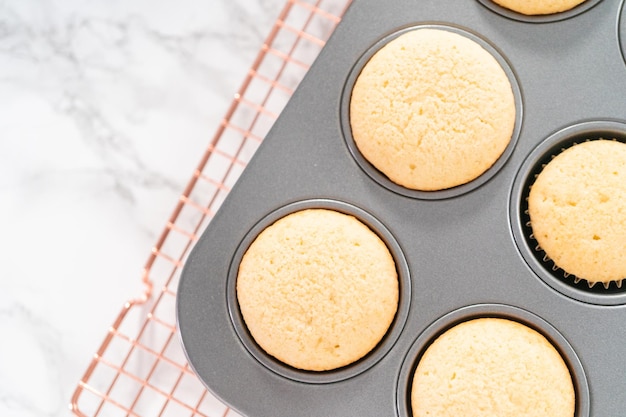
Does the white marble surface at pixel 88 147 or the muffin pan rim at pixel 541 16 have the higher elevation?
the muffin pan rim at pixel 541 16

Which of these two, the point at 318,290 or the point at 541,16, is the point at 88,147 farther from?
the point at 541,16

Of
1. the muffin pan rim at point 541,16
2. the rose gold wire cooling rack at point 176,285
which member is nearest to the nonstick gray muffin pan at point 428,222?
the muffin pan rim at point 541,16

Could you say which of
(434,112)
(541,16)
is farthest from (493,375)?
(541,16)

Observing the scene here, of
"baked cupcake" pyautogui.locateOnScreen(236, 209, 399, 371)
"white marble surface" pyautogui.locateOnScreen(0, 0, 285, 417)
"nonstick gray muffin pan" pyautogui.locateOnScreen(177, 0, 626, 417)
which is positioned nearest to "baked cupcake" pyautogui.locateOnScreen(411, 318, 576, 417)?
"nonstick gray muffin pan" pyautogui.locateOnScreen(177, 0, 626, 417)

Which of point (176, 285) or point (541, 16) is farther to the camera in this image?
point (176, 285)

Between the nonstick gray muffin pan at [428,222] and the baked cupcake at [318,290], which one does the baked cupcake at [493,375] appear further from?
the baked cupcake at [318,290]

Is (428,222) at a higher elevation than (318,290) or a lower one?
higher

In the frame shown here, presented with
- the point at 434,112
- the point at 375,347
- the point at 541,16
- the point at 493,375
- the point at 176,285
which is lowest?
the point at 176,285

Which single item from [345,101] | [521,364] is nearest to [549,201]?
[521,364]
